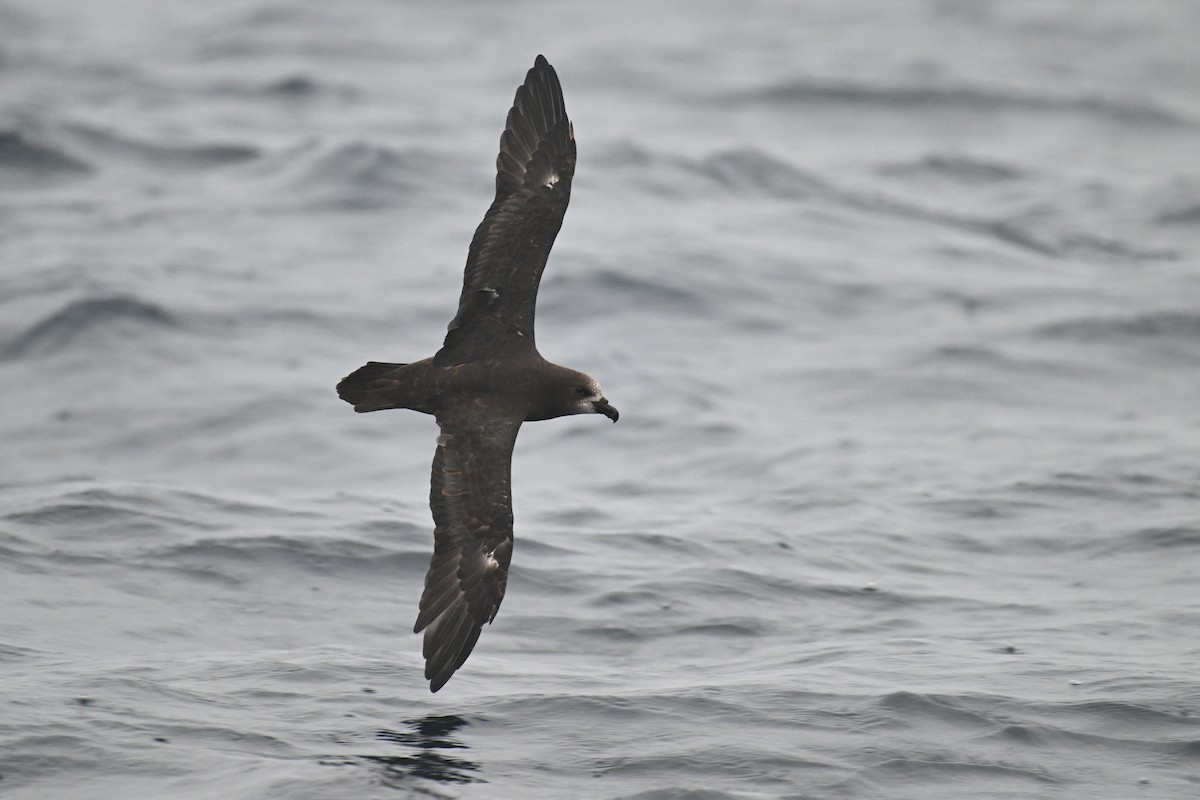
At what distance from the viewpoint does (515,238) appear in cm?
959

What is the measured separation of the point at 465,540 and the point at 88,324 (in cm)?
840

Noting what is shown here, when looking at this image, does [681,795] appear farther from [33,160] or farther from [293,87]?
[293,87]

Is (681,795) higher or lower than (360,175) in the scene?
lower

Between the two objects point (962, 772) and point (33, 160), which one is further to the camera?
point (33, 160)

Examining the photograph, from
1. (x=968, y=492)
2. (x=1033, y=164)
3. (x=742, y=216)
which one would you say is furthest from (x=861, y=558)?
(x=1033, y=164)

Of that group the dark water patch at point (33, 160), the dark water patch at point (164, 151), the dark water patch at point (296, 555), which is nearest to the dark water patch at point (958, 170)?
the dark water patch at point (164, 151)

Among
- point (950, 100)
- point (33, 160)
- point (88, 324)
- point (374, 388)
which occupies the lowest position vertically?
point (88, 324)

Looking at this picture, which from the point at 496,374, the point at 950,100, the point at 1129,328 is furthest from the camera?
the point at 950,100

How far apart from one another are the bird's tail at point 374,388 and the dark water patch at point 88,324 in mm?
7515

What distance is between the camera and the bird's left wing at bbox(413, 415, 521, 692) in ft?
29.7

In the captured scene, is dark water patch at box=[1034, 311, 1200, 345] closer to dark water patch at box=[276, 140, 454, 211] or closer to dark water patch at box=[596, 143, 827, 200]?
dark water patch at box=[596, 143, 827, 200]

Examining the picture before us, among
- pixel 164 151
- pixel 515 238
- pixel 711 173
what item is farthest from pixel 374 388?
pixel 711 173

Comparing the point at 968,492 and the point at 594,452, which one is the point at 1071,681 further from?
the point at 594,452

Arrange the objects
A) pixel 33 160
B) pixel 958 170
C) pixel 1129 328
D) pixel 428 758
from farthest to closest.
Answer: pixel 958 170 < pixel 33 160 < pixel 1129 328 < pixel 428 758
